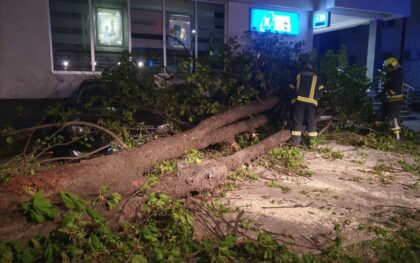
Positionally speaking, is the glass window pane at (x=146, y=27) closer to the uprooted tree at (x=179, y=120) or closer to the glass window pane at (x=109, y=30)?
the glass window pane at (x=109, y=30)

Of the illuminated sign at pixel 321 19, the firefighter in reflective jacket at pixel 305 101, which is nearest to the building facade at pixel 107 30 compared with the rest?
the illuminated sign at pixel 321 19

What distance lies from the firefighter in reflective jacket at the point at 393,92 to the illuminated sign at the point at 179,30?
19.1ft

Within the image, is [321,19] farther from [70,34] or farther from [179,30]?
[70,34]

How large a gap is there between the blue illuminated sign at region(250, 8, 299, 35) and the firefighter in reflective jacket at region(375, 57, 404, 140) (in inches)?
174

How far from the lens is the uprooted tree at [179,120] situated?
3.33m

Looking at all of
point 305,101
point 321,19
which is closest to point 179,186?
point 305,101

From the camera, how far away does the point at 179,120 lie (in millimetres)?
5844

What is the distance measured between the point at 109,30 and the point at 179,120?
507cm

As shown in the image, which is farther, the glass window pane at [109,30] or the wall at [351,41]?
the wall at [351,41]

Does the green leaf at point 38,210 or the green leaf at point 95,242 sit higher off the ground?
the green leaf at point 38,210

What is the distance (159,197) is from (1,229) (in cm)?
143

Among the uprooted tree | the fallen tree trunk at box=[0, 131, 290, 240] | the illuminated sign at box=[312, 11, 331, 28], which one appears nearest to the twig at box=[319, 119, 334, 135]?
the uprooted tree

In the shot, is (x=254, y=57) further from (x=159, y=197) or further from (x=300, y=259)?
(x=300, y=259)

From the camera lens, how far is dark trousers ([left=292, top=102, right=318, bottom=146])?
21.8 feet
